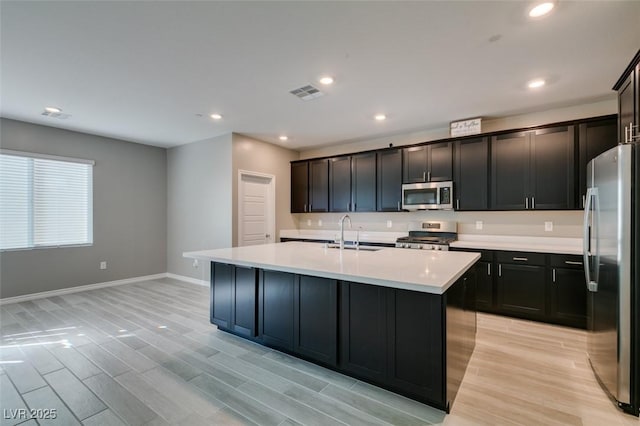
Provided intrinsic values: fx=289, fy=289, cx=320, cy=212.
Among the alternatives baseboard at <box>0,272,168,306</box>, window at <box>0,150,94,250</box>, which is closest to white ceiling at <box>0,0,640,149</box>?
window at <box>0,150,94,250</box>

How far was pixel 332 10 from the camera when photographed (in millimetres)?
1997

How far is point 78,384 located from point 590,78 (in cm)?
542

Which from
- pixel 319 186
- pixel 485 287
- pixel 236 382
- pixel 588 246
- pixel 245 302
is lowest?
pixel 236 382

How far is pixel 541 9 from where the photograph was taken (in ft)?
6.45

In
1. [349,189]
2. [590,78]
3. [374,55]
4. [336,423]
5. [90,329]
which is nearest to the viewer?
[336,423]

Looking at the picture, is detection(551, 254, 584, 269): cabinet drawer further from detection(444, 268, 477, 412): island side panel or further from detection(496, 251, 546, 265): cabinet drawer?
detection(444, 268, 477, 412): island side panel

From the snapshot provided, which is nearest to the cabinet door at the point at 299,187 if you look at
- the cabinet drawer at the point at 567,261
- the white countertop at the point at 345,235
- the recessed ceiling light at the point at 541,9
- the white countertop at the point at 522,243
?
the white countertop at the point at 345,235

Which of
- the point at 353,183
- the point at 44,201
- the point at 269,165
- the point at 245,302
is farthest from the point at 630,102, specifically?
the point at 44,201

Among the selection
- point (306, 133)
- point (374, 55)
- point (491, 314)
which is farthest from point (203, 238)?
point (491, 314)

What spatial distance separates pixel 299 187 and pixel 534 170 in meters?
3.97

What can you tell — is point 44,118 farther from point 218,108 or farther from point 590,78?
point 590,78

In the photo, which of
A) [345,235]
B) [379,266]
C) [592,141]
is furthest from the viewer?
[345,235]

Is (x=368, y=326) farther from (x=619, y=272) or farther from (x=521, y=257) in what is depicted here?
(x=521, y=257)

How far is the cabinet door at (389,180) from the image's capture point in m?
4.82
